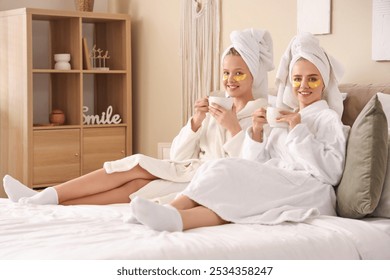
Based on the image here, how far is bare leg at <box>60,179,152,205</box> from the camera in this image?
129 inches

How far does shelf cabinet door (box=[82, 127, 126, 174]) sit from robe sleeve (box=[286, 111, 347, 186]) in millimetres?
2605

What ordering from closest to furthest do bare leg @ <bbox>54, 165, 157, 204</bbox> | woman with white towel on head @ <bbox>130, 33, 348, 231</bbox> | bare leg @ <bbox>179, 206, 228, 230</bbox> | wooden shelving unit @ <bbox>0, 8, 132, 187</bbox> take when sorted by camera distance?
bare leg @ <bbox>179, 206, 228, 230</bbox> → woman with white towel on head @ <bbox>130, 33, 348, 231</bbox> → bare leg @ <bbox>54, 165, 157, 204</bbox> → wooden shelving unit @ <bbox>0, 8, 132, 187</bbox>

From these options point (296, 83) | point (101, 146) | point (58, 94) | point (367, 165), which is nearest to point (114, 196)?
point (296, 83)

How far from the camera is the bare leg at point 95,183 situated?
127 inches

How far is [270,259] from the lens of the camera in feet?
7.62

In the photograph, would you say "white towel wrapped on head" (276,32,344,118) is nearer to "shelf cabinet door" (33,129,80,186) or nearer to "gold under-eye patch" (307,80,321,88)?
"gold under-eye patch" (307,80,321,88)

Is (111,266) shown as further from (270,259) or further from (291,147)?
(291,147)

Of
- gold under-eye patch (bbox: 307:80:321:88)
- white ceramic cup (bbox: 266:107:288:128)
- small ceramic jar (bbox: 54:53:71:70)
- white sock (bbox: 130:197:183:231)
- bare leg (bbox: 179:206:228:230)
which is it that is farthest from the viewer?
small ceramic jar (bbox: 54:53:71:70)

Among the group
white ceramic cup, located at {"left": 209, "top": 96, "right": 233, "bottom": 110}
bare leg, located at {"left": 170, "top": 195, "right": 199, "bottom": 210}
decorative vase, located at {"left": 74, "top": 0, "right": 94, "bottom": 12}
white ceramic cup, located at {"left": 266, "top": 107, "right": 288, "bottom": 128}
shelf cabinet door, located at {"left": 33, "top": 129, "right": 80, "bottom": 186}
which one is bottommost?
shelf cabinet door, located at {"left": 33, "top": 129, "right": 80, "bottom": 186}

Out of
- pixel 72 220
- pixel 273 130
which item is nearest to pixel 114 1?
pixel 273 130

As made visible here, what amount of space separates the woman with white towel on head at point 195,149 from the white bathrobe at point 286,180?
47 cm

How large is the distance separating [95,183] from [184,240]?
40.5 inches

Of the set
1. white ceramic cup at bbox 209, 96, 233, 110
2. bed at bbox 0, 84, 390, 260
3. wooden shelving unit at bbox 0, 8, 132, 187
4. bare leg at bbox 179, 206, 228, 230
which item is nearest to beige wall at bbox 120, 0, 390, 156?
wooden shelving unit at bbox 0, 8, 132, 187

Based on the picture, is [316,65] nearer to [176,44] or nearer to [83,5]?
[176,44]
